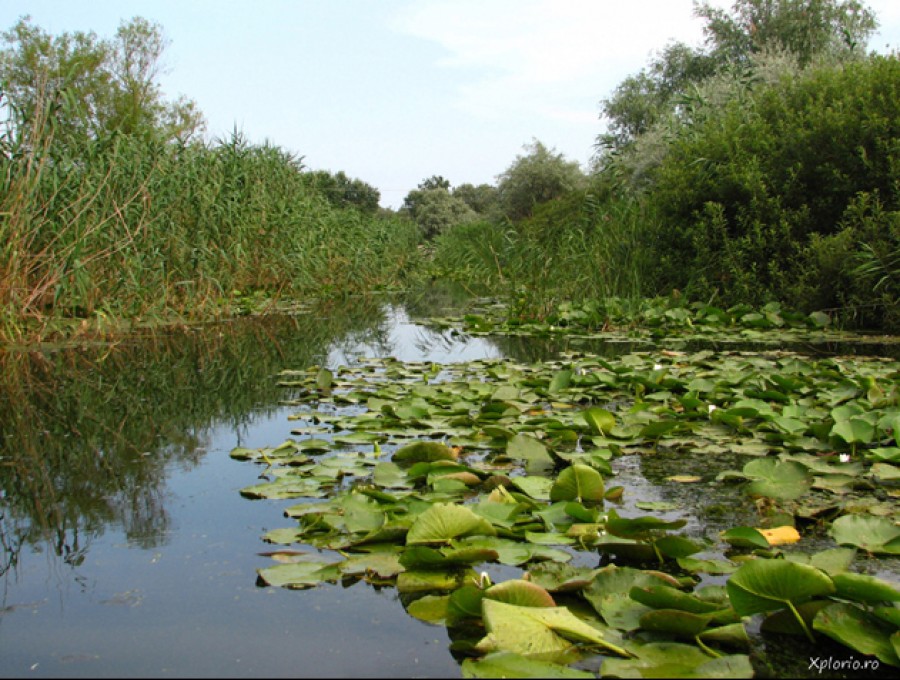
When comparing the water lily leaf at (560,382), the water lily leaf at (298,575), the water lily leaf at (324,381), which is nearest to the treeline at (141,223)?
the water lily leaf at (324,381)

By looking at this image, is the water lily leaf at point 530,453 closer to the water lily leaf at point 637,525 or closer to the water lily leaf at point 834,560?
the water lily leaf at point 637,525

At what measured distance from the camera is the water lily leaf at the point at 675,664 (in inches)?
46.8

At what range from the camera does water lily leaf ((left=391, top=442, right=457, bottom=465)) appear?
95.8 inches

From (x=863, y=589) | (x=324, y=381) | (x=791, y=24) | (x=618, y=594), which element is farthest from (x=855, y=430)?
(x=791, y=24)

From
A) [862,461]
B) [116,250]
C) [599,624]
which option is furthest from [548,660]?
[116,250]

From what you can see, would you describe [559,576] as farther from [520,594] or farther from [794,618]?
[794,618]

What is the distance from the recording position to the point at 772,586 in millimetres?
1335

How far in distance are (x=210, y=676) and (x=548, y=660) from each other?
21.7 inches

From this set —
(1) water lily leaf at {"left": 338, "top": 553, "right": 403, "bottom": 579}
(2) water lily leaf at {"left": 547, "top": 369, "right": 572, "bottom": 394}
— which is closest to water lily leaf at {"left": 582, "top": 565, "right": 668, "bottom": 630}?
(1) water lily leaf at {"left": 338, "top": 553, "right": 403, "bottom": 579}

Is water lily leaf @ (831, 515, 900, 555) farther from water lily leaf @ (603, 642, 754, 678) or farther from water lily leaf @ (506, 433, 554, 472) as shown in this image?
water lily leaf @ (506, 433, 554, 472)

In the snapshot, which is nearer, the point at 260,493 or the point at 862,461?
the point at 260,493

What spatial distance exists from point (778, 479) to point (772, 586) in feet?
2.82

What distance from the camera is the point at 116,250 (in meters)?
5.91

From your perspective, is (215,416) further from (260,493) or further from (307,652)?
(307,652)
